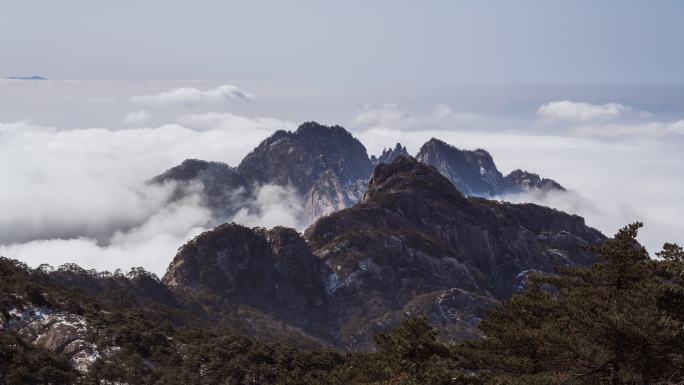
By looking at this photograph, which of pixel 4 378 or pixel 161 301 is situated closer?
pixel 4 378

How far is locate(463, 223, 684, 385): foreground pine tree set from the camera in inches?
1193

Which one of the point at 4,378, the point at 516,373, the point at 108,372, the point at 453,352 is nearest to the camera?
the point at 516,373

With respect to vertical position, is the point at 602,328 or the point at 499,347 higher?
the point at 602,328

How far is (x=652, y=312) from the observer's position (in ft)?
98.6

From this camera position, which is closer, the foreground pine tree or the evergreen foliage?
the foreground pine tree

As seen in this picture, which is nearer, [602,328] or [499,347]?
[602,328]

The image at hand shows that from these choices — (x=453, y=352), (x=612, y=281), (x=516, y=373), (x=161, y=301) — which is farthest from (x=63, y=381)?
(x=161, y=301)

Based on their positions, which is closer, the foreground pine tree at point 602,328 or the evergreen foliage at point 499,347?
the foreground pine tree at point 602,328

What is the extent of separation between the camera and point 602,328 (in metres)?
30.7

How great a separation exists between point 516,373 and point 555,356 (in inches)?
182

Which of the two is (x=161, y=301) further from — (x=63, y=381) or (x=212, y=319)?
(x=63, y=381)

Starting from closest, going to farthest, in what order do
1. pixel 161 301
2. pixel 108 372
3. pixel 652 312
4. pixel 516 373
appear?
pixel 652 312 < pixel 516 373 < pixel 108 372 < pixel 161 301

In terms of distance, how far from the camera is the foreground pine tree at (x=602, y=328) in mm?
30297

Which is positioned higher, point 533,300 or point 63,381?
point 533,300
